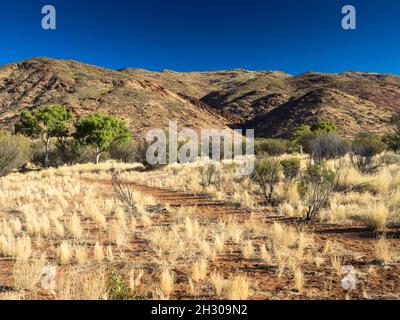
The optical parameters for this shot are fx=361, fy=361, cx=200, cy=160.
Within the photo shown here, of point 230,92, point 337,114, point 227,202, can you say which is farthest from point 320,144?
point 230,92

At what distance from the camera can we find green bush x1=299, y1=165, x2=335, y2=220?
1100 cm

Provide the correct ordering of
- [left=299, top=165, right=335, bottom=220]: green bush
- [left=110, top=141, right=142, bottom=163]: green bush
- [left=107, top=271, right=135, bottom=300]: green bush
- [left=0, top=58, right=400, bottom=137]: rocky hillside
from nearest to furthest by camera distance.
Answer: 1. [left=107, top=271, right=135, bottom=300]: green bush
2. [left=299, top=165, right=335, bottom=220]: green bush
3. [left=110, top=141, right=142, bottom=163]: green bush
4. [left=0, top=58, right=400, bottom=137]: rocky hillside

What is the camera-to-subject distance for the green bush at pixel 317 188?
11.0 metres

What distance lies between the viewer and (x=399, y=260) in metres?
6.54

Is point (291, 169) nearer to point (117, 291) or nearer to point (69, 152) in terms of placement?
point (117, 291)

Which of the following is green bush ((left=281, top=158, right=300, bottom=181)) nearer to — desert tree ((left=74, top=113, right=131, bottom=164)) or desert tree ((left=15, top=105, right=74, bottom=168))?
desert tree ((left=74, top=113, right=131, bottom=164))

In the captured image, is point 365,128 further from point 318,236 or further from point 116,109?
point 318,236

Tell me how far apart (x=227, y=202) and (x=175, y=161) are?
22.0 m

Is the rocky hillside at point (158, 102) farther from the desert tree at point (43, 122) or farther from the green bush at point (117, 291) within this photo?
the green bush at point (117, 291)

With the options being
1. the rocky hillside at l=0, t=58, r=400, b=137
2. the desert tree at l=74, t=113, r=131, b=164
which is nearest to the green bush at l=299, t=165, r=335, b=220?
the desert tree at l=74, t=113, r=131, b=164

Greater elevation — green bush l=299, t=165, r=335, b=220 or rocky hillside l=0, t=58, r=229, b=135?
rocky hillside l=0, t=58, r=229, b=135

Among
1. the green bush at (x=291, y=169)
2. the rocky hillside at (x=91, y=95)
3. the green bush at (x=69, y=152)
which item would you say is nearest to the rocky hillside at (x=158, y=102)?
the rocky hillside at (x=91, y=95)

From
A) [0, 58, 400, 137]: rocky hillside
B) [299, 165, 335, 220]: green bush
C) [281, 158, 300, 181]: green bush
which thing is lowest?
[299, 165, 335, 220]: green bush
